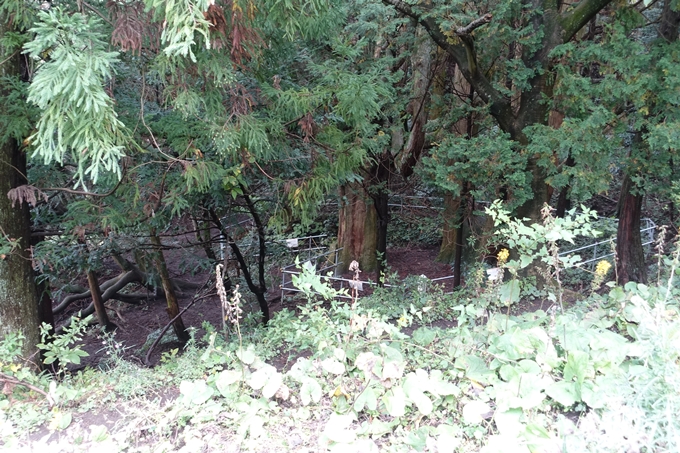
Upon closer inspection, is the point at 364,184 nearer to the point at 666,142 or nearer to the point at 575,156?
the point at 575,156

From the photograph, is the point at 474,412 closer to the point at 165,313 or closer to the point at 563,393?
the point at 563,393

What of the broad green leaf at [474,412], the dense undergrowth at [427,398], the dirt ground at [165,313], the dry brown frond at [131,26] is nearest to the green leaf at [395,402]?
the dense undergrowth at [427,398]

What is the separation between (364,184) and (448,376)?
6857 millimetres

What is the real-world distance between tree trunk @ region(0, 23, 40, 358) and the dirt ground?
11.4 ft

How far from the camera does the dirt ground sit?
29.8 ft

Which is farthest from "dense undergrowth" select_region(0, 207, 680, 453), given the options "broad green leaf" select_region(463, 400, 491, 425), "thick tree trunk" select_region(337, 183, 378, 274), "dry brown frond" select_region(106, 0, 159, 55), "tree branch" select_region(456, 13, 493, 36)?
"thick tree trunk" select_region(337, 183, 378, 274)

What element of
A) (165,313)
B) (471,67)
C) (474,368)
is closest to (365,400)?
(474,368)

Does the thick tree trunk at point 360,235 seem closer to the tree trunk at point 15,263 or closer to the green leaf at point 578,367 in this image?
the tree trunk at point 15,263

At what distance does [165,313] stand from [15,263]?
634 cm

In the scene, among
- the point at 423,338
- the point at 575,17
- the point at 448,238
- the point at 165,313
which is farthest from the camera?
the point at 448,238

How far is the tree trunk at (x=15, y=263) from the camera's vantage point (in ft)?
15.2

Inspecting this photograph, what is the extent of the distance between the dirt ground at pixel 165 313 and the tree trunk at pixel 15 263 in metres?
3.47

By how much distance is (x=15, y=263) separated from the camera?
4766mm

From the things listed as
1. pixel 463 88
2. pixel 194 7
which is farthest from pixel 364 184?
pixel 194 7
